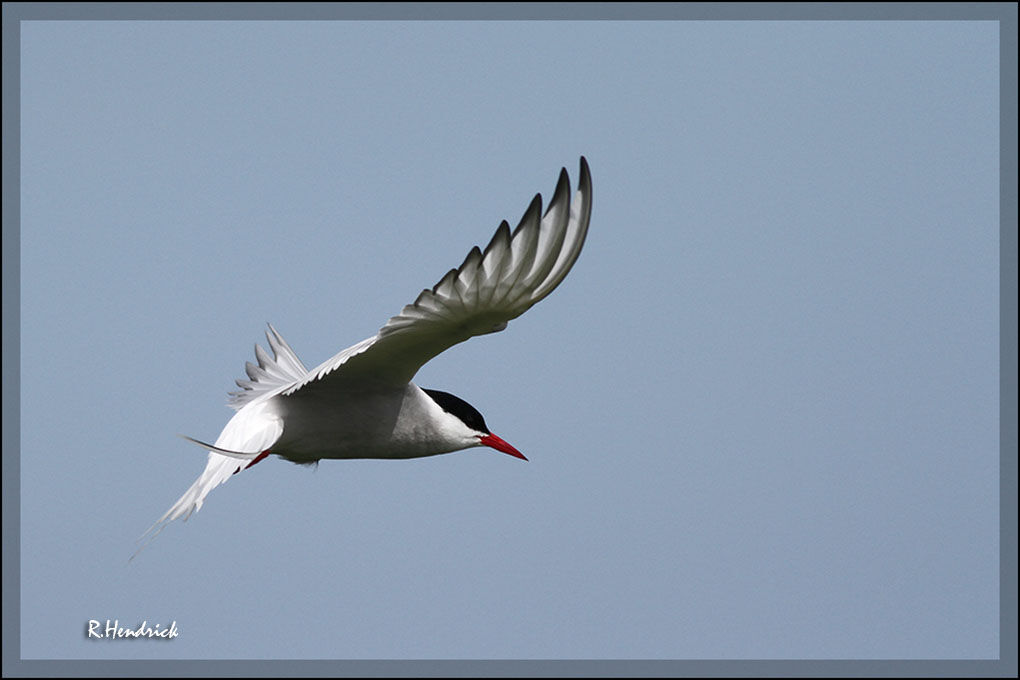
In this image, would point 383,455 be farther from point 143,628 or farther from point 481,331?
point 143,628

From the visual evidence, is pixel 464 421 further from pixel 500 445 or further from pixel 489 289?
pixel 489 289

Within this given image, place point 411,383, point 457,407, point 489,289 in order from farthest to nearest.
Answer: point 457,407 < point 411,383 < point 489,289

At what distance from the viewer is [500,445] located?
497 cm

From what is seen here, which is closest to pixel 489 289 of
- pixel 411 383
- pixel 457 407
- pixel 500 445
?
pixel 411 383

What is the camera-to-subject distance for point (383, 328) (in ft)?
12.4

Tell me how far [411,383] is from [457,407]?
0.34 metres

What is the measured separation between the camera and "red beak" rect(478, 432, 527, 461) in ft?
16.2

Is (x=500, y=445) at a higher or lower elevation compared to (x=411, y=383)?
lower

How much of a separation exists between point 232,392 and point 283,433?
56.3 inches

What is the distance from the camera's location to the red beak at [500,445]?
4.94 m

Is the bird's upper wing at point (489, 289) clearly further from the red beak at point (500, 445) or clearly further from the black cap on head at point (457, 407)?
the red beak at point (500, 445)

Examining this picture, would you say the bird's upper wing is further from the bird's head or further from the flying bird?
the bird's head

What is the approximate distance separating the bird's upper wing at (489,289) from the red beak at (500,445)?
2.72 feet

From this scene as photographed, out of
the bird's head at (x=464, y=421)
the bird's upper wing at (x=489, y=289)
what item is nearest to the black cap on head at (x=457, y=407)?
the bird's head at (x=464, y=421)
